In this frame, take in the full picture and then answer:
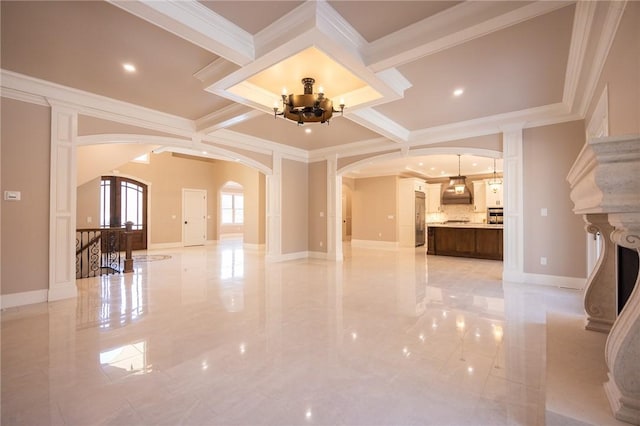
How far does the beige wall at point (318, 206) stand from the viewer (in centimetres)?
820

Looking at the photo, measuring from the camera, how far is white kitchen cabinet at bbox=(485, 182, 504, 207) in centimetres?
1048

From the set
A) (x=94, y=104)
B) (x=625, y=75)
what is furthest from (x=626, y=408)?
(x=94, y=104)

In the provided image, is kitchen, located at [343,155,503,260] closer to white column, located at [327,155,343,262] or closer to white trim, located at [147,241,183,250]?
white column, located at [327,155,343,262]

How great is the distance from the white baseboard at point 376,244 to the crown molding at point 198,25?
8.81 meters

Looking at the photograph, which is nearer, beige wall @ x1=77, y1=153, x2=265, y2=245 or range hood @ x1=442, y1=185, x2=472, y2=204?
beige wall @ x1=77, y1=153, x2=265, y2=245

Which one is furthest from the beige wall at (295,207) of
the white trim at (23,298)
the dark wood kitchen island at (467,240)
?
the white trim at (23,298)

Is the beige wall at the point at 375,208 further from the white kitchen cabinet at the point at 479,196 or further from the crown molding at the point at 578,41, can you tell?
the crown molding at the point at 578,41

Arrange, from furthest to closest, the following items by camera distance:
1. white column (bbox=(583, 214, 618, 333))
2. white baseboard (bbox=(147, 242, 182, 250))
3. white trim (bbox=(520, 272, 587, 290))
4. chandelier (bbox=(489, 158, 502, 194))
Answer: chandelier (bbox=(489, 158, 502, 194)), white baseboard (bbox=(147, 242, 182, 250)), white trim (bbox=(520, 272, 587, 290)), white column (bbox=(583, 214, 618, 333))

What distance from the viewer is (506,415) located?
1753 millimetres

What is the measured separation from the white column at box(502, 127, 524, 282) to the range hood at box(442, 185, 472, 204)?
6.05m

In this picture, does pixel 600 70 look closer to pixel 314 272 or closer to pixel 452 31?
pixel 452 31

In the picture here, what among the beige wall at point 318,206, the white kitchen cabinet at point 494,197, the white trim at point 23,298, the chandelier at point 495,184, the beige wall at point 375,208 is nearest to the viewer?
the white trim at point 23,298

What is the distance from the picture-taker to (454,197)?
1152 centimetres

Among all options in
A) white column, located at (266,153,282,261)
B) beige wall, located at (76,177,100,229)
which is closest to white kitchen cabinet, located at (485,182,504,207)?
white column, located at (266,153,282,261)
